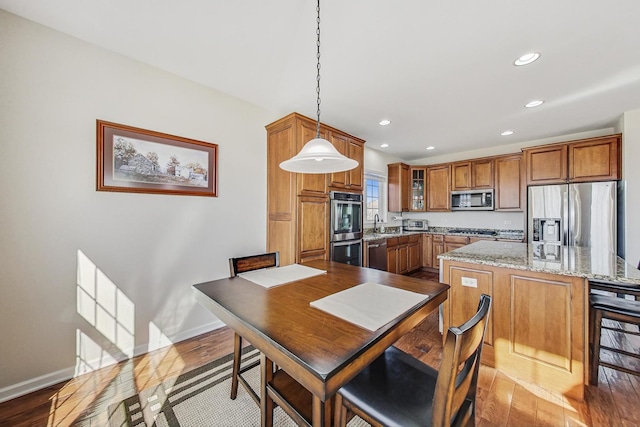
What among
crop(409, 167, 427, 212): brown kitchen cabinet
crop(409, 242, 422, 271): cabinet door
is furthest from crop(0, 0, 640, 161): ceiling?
crop(409, 242, 422, 271): cabinet door

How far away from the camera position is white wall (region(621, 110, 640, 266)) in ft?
10.2

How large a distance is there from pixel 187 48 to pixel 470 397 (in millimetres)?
3104

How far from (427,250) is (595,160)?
9.32 feet

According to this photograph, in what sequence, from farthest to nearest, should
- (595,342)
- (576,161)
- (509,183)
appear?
(509,183), (576,161), (595,342)

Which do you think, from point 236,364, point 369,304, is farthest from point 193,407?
point 369,304

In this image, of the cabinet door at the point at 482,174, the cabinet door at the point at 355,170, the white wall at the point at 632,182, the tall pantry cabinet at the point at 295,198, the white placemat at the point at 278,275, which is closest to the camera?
the white placemat at the point at 278,275

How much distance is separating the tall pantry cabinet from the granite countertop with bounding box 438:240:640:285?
1443 mm

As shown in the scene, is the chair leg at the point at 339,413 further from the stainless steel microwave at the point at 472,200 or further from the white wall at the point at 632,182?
the stainless steel microwave at the point at 472,200

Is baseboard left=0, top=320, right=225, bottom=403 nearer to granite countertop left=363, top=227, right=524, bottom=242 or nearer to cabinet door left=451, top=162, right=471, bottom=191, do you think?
granite countertop left=363, top=227, right=524, bottom=242

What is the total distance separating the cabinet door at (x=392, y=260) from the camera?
4.34m

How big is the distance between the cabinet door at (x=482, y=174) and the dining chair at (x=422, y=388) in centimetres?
447

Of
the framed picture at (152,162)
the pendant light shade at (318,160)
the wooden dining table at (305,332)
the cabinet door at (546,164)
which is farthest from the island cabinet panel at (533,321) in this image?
the cabinet door at (546,164)

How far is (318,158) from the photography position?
155 cm

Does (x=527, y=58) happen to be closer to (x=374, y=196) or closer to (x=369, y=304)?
(x=369, y=304)
